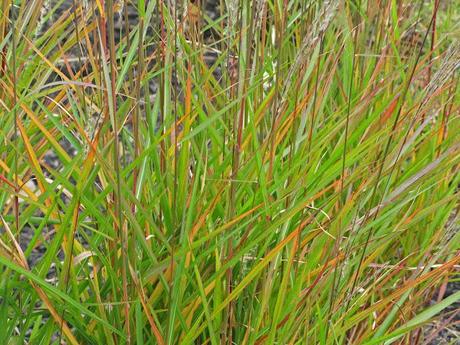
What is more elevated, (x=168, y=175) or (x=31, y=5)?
(x=31, y=5)

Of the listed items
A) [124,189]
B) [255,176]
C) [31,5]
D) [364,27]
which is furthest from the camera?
[364,27]

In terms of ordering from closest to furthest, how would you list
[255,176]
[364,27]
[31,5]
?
1. [31,5]
2. [255,176]
3. [364,27]

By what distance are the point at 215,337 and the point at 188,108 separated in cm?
40

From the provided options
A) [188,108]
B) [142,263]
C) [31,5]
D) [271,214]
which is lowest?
[142,263]

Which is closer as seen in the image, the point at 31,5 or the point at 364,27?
the point at 31,5

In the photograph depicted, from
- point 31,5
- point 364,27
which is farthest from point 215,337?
point 364,27

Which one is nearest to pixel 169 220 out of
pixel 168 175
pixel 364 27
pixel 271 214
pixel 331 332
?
pixel 168 175

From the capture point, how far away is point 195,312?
4.86ft

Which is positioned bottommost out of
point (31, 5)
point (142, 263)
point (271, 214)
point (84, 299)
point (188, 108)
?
point (84, 299)

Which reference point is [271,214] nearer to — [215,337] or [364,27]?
[215,337]

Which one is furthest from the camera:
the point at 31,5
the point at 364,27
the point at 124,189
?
the point at 364,27

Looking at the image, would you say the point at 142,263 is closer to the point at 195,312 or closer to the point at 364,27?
the point at 195,312

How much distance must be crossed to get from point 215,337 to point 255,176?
299 millimetres

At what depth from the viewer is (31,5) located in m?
1.43
